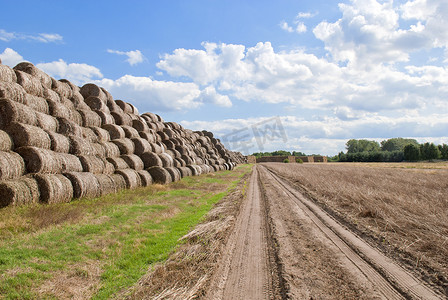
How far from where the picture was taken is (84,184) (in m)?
12.7

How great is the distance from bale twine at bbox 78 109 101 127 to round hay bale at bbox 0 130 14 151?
19.5ft

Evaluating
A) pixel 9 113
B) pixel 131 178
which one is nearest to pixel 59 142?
pixel 9 113

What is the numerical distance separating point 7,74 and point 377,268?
53.9 ft

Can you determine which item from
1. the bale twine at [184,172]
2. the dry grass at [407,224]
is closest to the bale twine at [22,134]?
the dry grass at [407,224]

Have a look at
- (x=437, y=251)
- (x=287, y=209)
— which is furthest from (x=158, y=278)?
(x=287, y=209)

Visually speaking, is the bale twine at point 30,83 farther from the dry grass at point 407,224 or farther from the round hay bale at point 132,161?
the dry grass at point 407,224

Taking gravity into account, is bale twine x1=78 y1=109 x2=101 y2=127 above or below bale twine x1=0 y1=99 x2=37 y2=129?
above

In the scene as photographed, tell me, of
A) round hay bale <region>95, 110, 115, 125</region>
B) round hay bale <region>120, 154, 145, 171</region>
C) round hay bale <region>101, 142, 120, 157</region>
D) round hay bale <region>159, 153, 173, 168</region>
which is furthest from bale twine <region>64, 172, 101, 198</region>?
round hay bale <region>159, 153, 173, 168</region>

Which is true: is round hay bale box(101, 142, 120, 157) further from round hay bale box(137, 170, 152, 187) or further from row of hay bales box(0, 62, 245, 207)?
round hay bale box(137, 170, 152, 187)

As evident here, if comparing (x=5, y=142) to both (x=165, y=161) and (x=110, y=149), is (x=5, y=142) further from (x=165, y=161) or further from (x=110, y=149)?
(x=165, y=161)

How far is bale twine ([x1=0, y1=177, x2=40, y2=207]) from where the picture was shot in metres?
9.70

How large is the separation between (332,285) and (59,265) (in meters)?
5.41

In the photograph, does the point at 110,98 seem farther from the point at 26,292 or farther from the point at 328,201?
the point at 26,292

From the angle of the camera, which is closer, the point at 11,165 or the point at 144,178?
the point at 11,165
